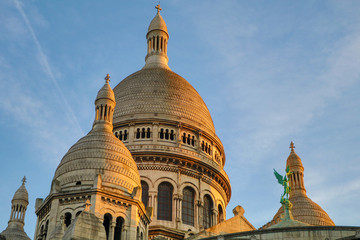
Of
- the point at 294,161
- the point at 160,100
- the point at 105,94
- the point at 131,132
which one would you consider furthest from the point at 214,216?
the point at 105,94

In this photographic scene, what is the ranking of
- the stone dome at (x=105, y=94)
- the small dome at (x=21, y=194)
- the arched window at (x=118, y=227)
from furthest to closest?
the small dome at (x=21, y=194) < the stone dome at (x=105, y=94) < the arched window at (x=118, y=227)

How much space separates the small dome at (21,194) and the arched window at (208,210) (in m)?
15.5

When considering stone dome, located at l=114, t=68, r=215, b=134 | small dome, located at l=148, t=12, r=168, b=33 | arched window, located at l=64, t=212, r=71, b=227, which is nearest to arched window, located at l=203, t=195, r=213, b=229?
stone dome, located at l=114, t=68, r=215, b=134

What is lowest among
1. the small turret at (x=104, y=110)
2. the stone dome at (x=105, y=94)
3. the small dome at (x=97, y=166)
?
the small dome at (x=97, y=166)

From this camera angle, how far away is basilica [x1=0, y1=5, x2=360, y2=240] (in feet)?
117

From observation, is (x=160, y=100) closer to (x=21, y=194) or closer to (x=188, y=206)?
(x=188, y=206)

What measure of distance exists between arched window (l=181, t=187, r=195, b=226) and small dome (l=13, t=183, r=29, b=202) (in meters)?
13.9

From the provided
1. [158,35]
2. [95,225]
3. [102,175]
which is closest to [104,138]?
[102,175]

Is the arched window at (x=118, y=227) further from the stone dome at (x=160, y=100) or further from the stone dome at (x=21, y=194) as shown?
the stone dome at (x=21, y=194)

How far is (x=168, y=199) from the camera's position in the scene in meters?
48.3

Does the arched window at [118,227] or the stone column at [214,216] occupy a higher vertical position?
the stone column at [214,216]

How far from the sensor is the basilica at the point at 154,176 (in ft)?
117

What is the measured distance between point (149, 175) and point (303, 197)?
17.4 metres

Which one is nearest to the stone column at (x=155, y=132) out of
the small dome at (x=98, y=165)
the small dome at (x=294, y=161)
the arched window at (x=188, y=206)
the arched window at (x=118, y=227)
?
the arched window at (x=188, y=206)
